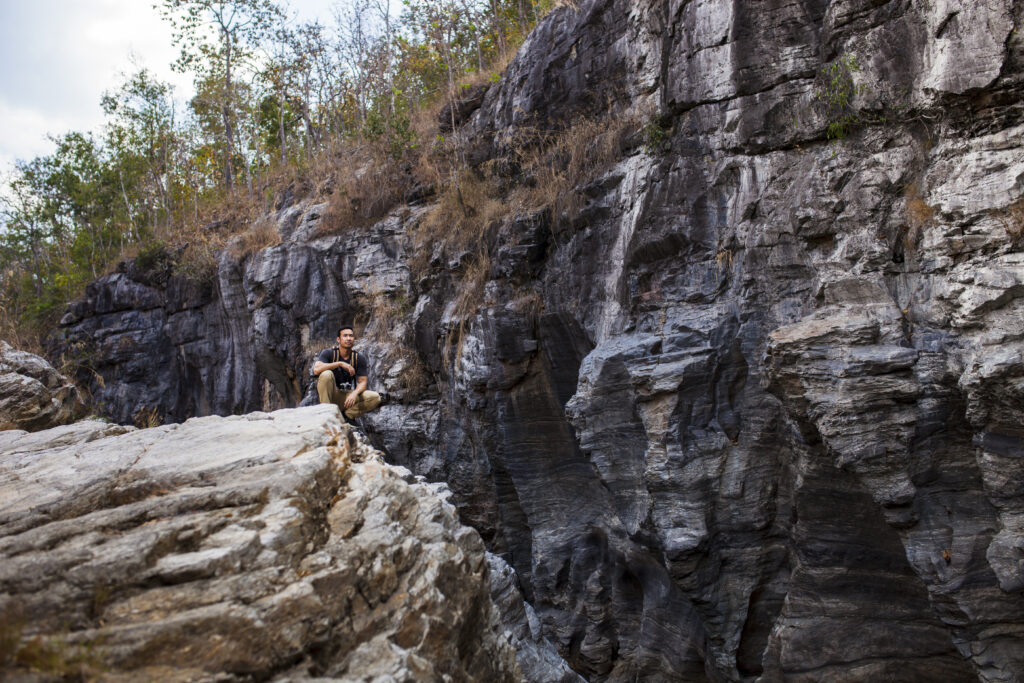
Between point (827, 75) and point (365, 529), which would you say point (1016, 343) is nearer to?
point (827, 75)

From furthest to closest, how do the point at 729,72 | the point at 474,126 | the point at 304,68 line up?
the point at 304,68 → the point at 474,126 → the point at 729,72

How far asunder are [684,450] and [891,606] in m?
2.20

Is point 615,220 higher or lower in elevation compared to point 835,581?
higher

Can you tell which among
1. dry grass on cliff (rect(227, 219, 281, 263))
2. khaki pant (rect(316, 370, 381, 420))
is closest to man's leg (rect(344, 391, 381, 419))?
khaki pant (rect(316, 370, 381, 420))

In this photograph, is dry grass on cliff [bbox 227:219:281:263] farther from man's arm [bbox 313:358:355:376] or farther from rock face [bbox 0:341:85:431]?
man's arm [bbox 313:358:355:376]

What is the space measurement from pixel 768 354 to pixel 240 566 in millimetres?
4943

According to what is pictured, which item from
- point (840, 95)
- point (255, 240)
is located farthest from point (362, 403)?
point (255, 240)

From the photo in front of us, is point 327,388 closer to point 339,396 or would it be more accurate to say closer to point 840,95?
point 339,396

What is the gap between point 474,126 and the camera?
12320 mm

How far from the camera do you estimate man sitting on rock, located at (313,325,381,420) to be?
25.7 feet

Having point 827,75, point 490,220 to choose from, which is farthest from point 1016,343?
point 490,220

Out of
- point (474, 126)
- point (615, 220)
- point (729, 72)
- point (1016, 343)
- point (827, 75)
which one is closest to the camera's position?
point (1016, 343)

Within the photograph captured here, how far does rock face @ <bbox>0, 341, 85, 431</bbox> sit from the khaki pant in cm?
351

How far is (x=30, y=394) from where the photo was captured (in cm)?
846
